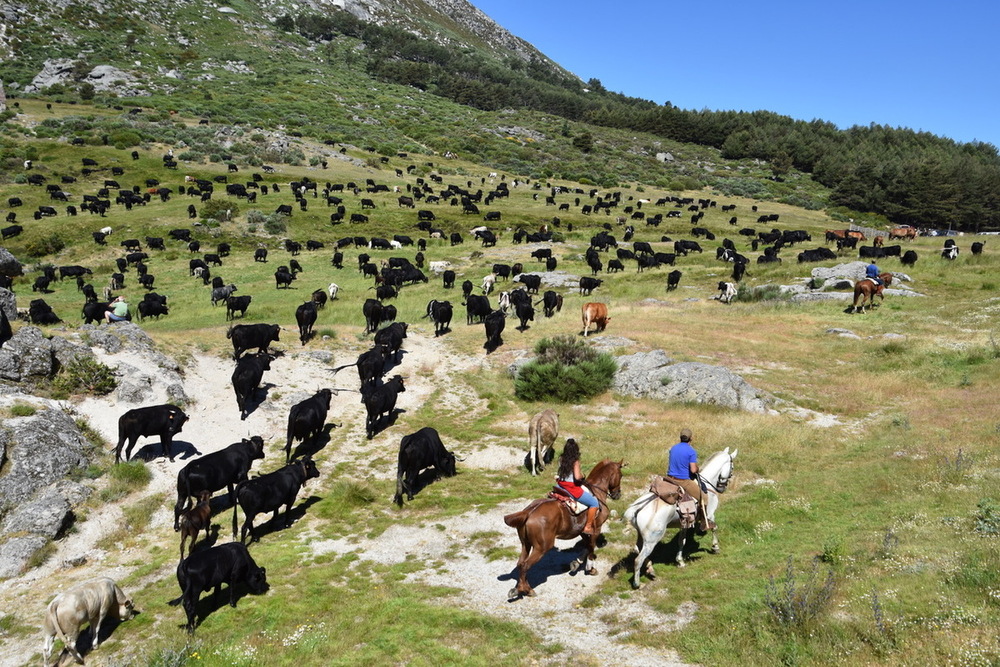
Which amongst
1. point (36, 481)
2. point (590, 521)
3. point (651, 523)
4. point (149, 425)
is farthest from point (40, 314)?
point (651, 523)

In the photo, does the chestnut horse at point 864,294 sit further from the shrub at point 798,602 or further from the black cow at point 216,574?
the black cow at point 216,574

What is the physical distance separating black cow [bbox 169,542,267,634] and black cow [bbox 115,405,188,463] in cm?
624

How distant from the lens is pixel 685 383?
18953 millimetres

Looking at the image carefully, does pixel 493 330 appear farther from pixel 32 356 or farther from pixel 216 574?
pixel 216 574

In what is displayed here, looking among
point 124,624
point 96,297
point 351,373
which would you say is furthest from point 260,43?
point 124,624

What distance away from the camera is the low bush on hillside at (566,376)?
64.8ft

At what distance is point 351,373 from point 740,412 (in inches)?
564

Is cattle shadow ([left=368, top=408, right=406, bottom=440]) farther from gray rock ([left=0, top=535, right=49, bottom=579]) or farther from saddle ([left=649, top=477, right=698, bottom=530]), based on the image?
saddle ([left=649, top=477, right=698, bottom=530])

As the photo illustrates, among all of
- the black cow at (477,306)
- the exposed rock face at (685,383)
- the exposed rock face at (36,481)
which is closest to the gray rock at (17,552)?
the exposed rock face at (36,481)

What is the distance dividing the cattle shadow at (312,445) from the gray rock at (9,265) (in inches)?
1300

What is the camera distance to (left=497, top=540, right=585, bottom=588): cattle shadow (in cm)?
956

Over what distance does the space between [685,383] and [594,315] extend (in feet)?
24.3

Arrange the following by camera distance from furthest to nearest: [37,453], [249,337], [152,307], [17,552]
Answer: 1. [152,307]
2. [249,337]
3. [37,453]
4. [17,552]

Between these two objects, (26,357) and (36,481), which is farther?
(26,357)
